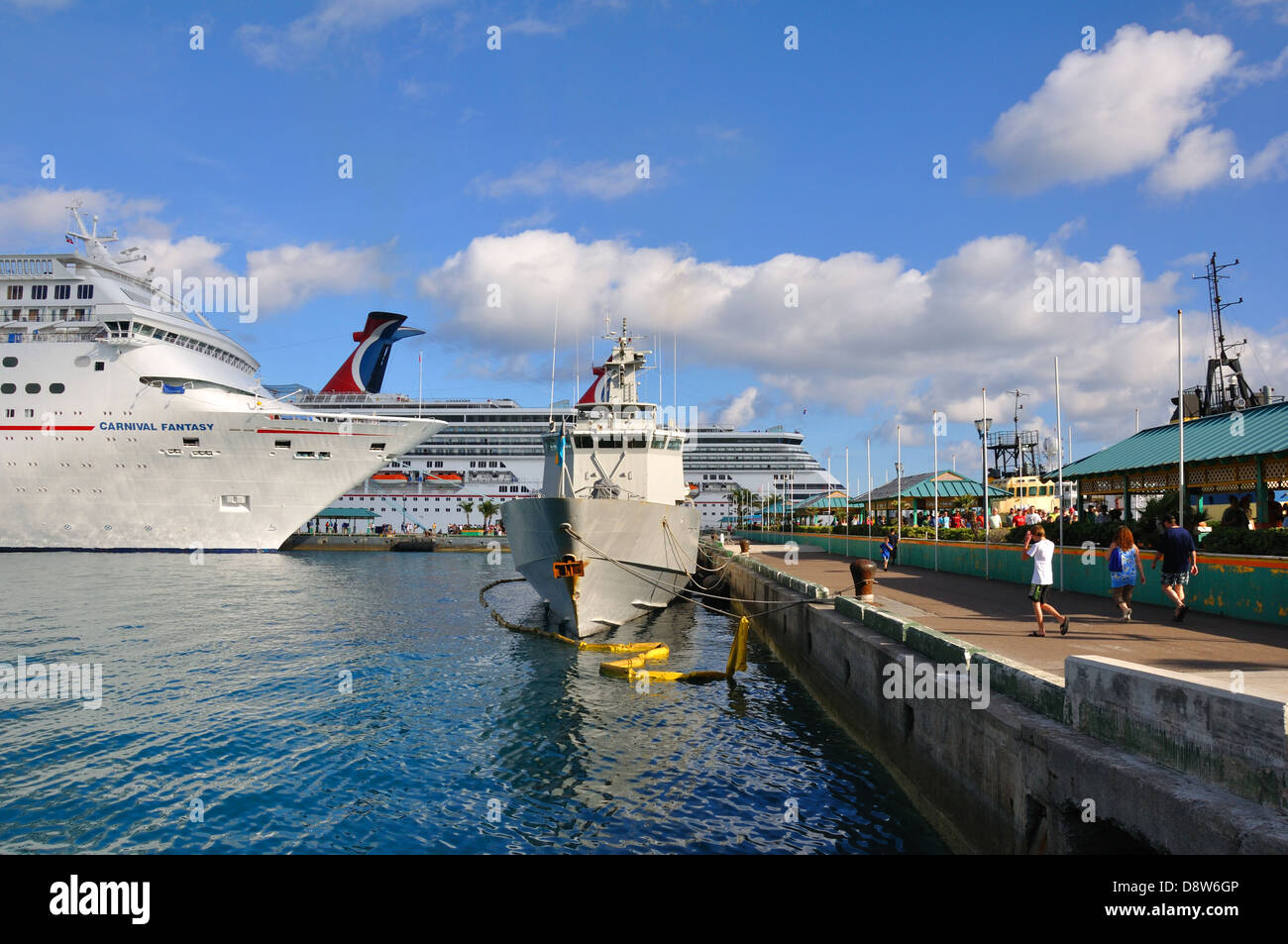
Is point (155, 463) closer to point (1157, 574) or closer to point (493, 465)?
point (493, 465)

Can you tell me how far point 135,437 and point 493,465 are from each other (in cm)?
4306

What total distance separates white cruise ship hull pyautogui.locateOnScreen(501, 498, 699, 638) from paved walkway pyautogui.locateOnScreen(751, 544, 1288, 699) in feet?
19.0

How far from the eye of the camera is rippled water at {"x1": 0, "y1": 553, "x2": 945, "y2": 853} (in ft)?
25.1

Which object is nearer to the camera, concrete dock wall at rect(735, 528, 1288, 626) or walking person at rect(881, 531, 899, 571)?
concrete dock wall at rect(735, 528, 1288, 626)

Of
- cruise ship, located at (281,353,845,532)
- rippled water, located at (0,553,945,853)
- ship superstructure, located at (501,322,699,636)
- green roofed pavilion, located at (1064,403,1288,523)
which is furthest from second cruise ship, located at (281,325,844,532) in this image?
rippled water, located at (0,553,945,853)

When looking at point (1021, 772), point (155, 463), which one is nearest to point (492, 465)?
point (155, 463)

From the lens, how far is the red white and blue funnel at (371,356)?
69125 mm

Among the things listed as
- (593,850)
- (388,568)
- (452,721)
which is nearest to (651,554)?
(452,721)

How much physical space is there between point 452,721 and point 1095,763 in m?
9.45

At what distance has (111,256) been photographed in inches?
1988

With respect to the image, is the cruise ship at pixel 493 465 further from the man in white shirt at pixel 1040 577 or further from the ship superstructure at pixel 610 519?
the man in white shirt at pixel 1040 577

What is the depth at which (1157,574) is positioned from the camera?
12797 millimetres

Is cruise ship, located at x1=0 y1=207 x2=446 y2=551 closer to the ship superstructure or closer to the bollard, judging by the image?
the ship superstructure

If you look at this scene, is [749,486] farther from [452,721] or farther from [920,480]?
[452,721]
